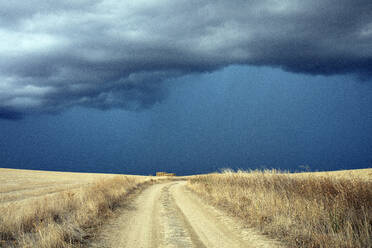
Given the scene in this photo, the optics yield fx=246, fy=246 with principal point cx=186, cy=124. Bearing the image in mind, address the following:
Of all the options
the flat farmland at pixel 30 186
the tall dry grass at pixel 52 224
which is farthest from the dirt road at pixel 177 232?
the flat farmland at pixel 30 186

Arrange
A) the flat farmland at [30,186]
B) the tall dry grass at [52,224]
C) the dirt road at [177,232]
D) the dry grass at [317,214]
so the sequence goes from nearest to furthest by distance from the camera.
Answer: the dry grass at [317,214], the tall dry grass at [52,224], the dirt road at [177,232], the flat farmland at [30,186]

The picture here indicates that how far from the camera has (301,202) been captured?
10.1 meters

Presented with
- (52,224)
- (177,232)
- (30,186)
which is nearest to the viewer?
(52,224)

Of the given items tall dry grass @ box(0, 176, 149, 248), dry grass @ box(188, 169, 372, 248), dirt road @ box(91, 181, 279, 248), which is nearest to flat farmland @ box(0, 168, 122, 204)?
tall dry grass @ box(0, 176, 149, 248)

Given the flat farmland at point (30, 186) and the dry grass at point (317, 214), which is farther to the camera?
the flat farmland at point (30, 186)

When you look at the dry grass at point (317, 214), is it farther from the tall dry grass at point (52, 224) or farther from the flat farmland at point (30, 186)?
the flat farmland at point (30, 186)

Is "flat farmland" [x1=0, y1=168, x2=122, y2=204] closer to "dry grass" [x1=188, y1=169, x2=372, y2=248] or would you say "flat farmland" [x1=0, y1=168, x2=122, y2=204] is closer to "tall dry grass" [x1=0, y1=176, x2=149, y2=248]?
"tall dry grass" [x1=0, y1=176, x2=149, y2=248]

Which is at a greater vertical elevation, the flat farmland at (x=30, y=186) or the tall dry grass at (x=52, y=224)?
the tall dry grass at (x=52, y=224)

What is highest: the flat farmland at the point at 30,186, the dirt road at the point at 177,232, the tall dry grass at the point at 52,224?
the tall dry grass at the point at 52,224

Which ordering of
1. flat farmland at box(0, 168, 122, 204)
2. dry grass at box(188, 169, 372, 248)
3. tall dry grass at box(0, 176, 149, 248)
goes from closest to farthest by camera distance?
dry grass at box(188, 169, 372, 248), tall dry grass at box(0, 176, 149, 248), flat farmland at box(0, 168, 122, 204)

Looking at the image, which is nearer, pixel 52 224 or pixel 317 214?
pixel 52 224

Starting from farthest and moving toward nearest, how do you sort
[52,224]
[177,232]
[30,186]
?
[30,186] → [177,232] → [52,224]

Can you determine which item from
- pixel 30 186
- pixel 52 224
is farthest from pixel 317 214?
pixel 30 186

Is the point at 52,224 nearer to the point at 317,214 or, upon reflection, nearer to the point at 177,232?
the point at 177,232
